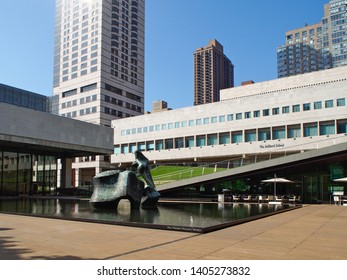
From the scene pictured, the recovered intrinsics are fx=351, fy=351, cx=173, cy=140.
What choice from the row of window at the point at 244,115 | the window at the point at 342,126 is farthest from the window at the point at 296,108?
the window at the point at 342,126

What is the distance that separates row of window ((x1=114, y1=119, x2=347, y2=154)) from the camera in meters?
54.3

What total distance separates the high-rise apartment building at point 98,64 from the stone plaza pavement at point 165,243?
81.1 metres

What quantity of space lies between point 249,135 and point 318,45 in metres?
119

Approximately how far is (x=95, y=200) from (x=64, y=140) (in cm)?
2155

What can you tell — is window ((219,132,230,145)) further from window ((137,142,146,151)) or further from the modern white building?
window ((137,142,146,151))

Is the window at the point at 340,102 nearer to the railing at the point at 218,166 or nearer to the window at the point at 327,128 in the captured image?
the window at the point at 327,128

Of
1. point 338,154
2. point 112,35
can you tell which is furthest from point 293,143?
point 112,35

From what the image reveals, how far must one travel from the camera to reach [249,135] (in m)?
61.5

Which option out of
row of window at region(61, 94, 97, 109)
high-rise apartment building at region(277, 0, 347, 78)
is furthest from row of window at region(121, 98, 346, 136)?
high-rise apartment building at region(277, 0, 347, 78)

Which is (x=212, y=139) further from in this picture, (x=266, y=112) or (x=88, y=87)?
(x=88, y=87)

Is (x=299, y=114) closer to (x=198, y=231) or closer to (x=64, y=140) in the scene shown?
(x=64, y=140)

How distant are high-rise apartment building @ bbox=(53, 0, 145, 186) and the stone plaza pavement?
266 ft

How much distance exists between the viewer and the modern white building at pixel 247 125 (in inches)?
2146

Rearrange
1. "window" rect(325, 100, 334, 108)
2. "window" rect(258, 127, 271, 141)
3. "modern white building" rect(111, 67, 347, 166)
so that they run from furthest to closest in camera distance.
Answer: "window" rect(258, 127, 271, 141) < "modern white building" rect(111, 67, 347, 166) < "window" rect(325, 100, 334, 108)
